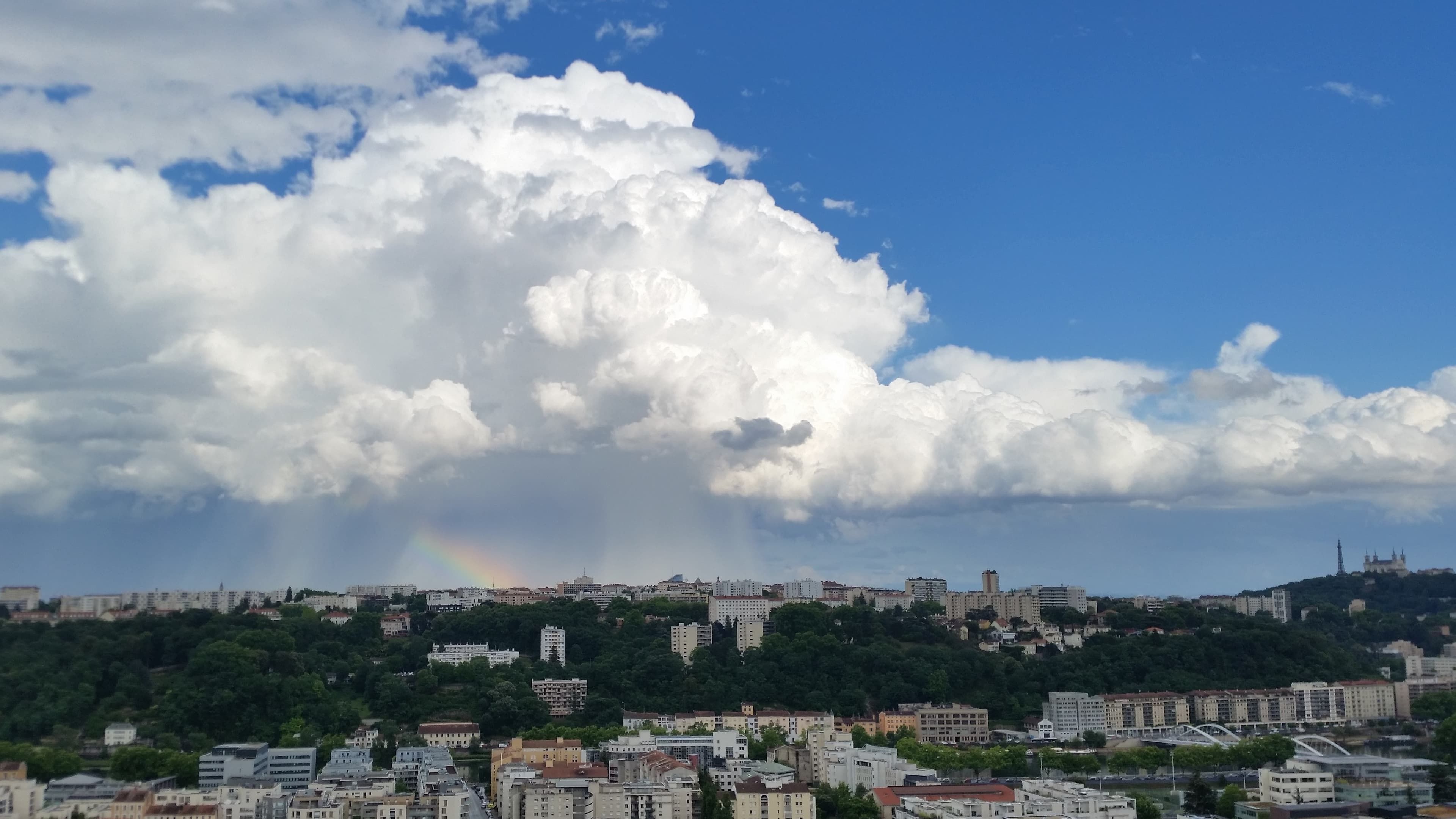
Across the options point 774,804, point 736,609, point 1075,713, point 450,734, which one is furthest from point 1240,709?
point 450,734

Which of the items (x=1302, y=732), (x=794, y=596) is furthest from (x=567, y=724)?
(x=794, y=596)

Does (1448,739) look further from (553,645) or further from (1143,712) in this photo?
(553,645)

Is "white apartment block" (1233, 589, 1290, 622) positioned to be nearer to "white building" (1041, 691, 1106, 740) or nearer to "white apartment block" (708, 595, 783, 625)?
"white apartment block" (708, 595, 783, 625)

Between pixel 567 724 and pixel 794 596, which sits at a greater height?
pixel 794 596

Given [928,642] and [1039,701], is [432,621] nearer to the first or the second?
[928,642]

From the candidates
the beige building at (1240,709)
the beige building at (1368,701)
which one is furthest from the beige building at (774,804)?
the beige building at (1368,701)

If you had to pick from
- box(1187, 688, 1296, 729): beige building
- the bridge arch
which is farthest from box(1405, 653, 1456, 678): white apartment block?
the bridge arch
